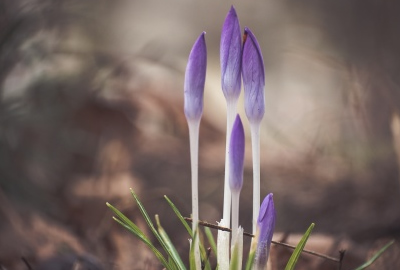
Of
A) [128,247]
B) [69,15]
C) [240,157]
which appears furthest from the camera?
[69,15]

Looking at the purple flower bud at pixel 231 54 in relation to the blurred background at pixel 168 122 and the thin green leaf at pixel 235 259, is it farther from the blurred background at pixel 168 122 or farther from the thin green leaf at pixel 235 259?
the blurred background at pixel 168 122

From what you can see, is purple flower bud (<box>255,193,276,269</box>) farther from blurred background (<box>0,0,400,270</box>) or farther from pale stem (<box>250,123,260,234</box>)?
blurred background (<box>0,0,400,270</box>)

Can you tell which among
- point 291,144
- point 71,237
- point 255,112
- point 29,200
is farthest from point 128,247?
point 255,112

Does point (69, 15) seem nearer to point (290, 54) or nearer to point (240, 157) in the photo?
point (290, 54)

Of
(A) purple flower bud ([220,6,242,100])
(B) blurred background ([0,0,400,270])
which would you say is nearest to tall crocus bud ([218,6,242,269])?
(A) purple flower bud ([220,6,242,100])

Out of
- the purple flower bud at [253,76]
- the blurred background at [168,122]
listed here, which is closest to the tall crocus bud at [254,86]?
the purple flower bud at [253,76]
